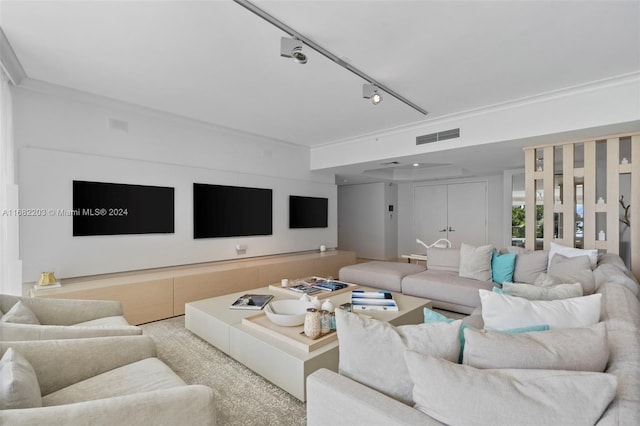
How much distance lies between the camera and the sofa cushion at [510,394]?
2.62ft

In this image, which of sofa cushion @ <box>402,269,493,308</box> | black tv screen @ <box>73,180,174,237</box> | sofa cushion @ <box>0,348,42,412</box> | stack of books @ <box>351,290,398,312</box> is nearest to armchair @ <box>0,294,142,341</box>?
sofa cushion @ <box>0,348,42,412</box>

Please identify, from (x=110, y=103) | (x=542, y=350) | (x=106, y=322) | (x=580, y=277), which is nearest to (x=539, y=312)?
(x=542, y=350)

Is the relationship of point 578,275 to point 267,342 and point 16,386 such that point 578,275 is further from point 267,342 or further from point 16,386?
point 16,386

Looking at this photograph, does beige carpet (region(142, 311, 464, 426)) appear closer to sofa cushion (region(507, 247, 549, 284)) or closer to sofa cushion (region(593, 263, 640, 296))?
sofa cushion (region(593, 263, 640, 296))

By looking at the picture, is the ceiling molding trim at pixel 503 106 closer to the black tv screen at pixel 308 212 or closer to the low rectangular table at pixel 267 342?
the black tv screen at pixel 308 212

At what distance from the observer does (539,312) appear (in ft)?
4.38

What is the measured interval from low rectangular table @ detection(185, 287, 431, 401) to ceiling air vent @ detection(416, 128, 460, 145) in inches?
94.1

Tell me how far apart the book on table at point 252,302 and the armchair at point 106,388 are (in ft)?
3.32

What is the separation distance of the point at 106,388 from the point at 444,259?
3920 millimetres

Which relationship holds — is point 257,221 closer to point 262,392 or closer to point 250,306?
point 250,306

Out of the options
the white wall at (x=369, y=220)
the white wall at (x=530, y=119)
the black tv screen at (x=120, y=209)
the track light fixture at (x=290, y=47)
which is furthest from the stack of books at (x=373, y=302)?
the white wall at (x=369, y=220)

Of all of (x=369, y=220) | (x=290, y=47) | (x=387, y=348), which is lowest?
(x=387, y=348)

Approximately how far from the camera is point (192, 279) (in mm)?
3744

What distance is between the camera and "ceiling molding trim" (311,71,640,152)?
9.80 feet
